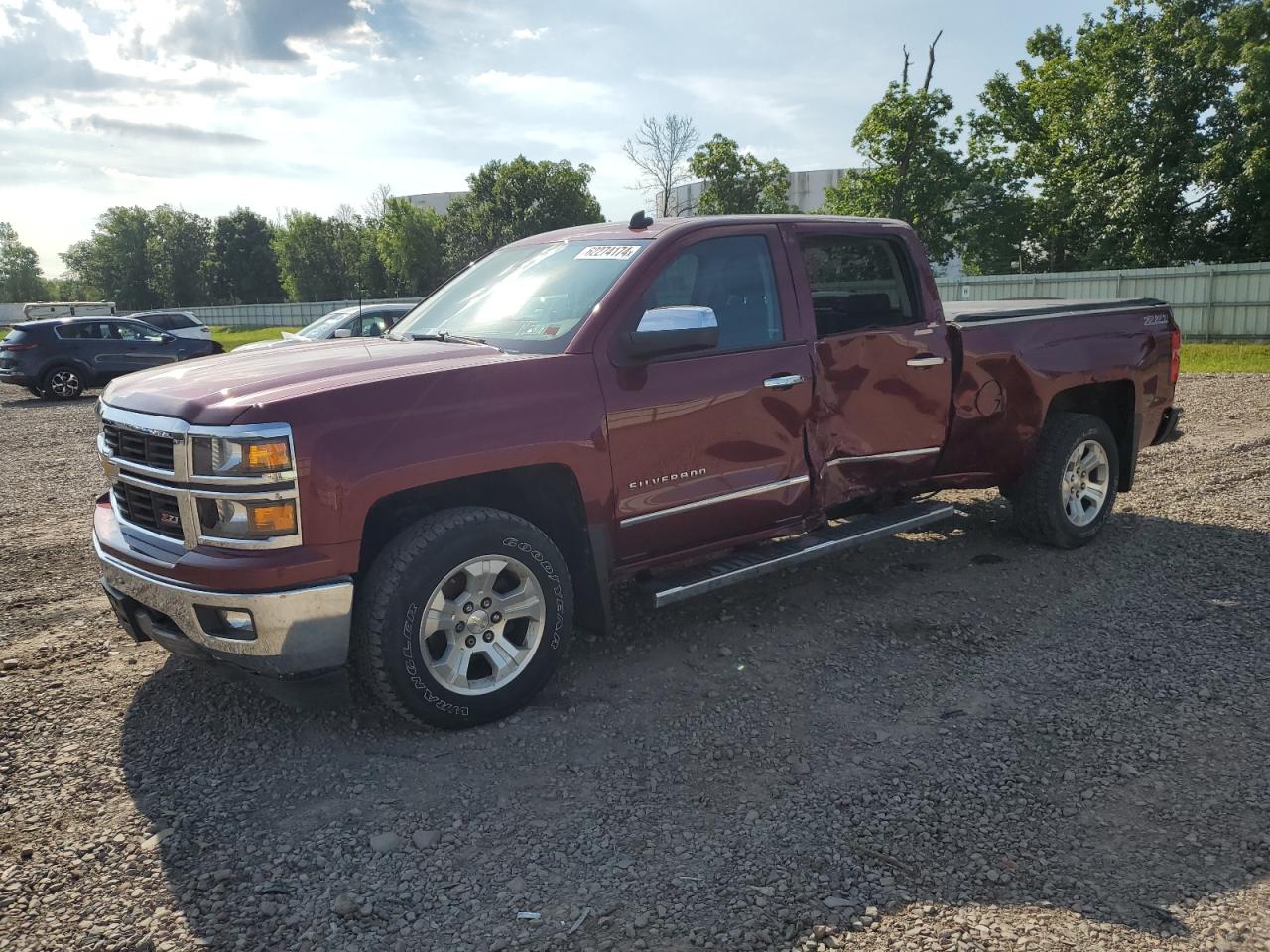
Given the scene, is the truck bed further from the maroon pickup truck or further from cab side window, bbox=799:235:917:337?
cab side window, bbox=799:235:917:337

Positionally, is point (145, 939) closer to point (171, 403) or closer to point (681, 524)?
point (171, 403)

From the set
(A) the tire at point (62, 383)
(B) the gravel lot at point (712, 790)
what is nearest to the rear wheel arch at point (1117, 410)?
(B) the gravel lot at point (712, 790)

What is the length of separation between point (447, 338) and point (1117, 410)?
4645 mm

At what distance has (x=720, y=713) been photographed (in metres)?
4.04

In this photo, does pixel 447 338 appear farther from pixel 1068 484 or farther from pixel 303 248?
pixel 303 248

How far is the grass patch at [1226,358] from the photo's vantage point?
57.9 feet

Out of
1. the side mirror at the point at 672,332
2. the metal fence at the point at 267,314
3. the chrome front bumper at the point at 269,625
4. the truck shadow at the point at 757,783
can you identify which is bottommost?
the truck shadow at the point at 757,783

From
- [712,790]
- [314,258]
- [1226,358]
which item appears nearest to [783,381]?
[712,790]

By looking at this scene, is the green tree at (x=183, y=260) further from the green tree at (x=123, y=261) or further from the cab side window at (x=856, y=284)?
the cab side window at (x=856, y=284)

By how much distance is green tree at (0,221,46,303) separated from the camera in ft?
390

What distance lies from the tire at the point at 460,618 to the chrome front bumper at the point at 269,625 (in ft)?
0.48

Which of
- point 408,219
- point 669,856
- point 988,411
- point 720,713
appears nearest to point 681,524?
point 720,713

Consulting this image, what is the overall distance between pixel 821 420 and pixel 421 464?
7.15 ft

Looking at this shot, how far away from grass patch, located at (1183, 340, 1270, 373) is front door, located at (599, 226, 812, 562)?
1581 centimetres
